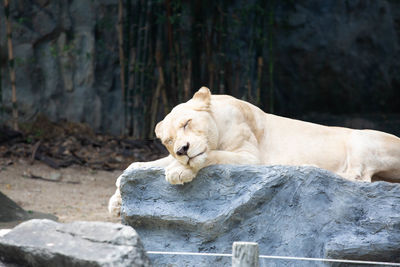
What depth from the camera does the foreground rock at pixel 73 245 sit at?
3.14 metres

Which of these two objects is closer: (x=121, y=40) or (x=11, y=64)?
(x=11, y=64)

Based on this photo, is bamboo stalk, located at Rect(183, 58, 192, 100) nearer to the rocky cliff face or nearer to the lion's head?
the rocky cliff face

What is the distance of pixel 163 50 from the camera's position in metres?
10.1

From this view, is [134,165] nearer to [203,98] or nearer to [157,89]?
[203,98]

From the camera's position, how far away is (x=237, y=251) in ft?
9.86

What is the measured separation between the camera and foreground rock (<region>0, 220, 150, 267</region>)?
10.3ft

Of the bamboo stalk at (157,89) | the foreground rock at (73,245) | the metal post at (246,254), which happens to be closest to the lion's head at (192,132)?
the foreground rock at (73,245)

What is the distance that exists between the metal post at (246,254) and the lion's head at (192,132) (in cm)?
90

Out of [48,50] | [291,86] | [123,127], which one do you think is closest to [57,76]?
[48,50]

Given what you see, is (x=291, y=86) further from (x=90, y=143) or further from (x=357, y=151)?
(x=357, y=151)

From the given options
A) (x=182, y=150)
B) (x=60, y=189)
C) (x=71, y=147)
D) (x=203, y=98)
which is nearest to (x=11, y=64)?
(x=71, y=147)

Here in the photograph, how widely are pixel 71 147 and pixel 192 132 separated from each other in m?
5.97

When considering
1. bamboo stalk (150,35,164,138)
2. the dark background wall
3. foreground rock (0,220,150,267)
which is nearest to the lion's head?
foreground rock (0,220,150,267)

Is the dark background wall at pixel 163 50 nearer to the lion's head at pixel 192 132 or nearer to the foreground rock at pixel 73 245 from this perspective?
the lion's head at pixel 192 132
